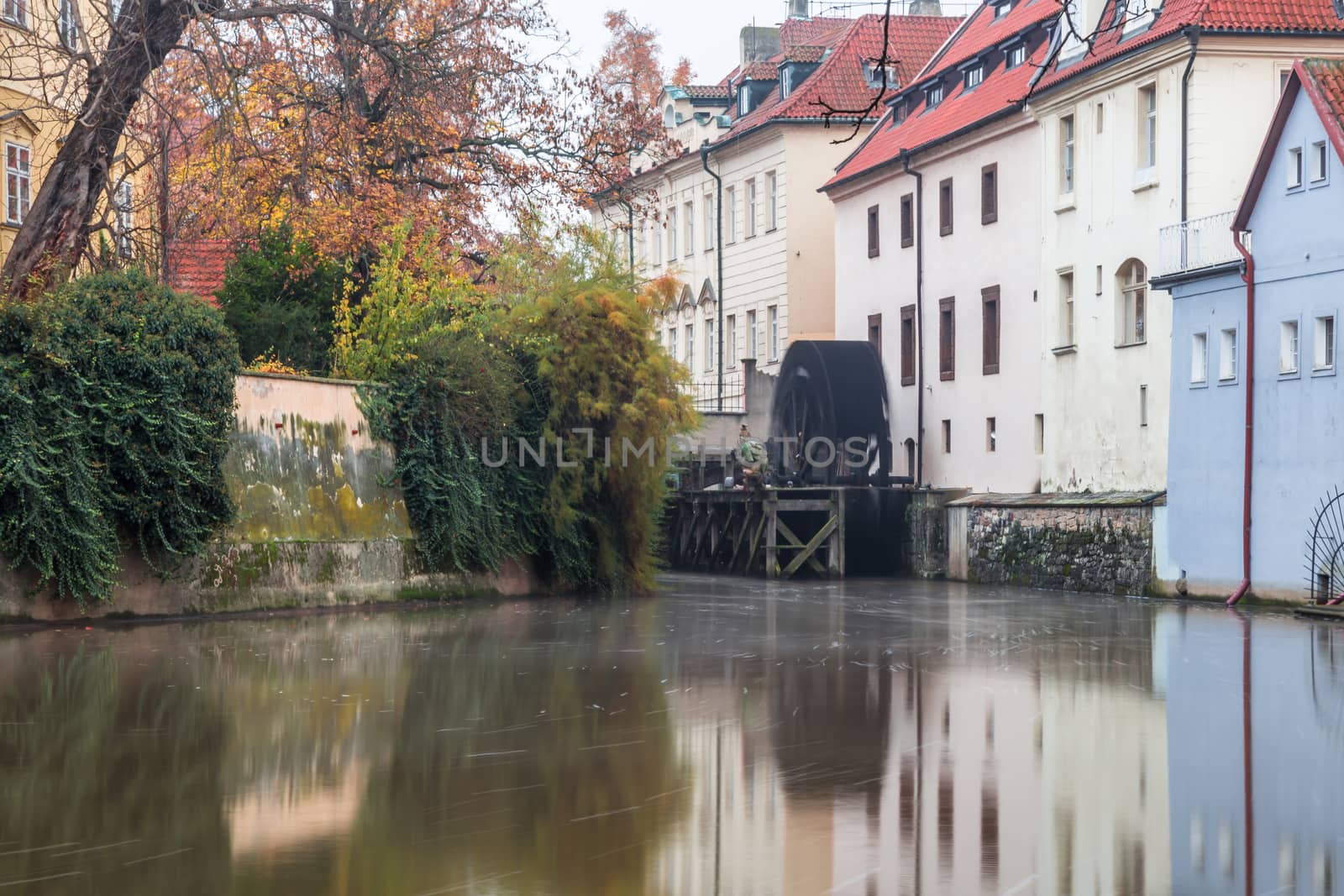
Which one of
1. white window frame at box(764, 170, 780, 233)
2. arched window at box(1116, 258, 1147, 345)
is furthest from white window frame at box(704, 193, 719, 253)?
arched window at box(1116, 258, 1147, 345)

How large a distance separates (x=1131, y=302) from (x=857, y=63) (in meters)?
20.1

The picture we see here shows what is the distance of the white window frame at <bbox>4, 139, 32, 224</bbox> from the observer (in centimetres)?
3092

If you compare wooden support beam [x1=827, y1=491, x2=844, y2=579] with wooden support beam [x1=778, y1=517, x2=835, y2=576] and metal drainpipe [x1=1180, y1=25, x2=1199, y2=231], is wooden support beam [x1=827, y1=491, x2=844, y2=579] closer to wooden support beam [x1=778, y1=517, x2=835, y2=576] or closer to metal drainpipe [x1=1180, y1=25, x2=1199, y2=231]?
wooden support beam [x1=778, y1=517, x2=835, y2=576]

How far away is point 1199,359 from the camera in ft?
99.5

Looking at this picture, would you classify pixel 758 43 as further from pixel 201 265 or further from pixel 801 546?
pixel 201 265

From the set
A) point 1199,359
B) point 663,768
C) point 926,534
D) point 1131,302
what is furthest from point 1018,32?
point 663,768

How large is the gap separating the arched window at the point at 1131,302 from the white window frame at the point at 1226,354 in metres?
3.94

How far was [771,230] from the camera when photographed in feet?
172

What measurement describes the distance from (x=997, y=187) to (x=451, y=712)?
2908 centimetres

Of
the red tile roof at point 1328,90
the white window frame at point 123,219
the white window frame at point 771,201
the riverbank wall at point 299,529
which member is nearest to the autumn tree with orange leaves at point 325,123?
the white window frame at point 123,219

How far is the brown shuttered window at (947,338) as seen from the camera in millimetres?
41969

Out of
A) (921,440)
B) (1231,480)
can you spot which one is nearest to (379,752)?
(1231,480)

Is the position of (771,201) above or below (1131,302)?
above

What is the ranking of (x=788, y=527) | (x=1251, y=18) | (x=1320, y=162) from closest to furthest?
(x=1320, y=162), (x=1251, y=18), (x=788, y=527)
